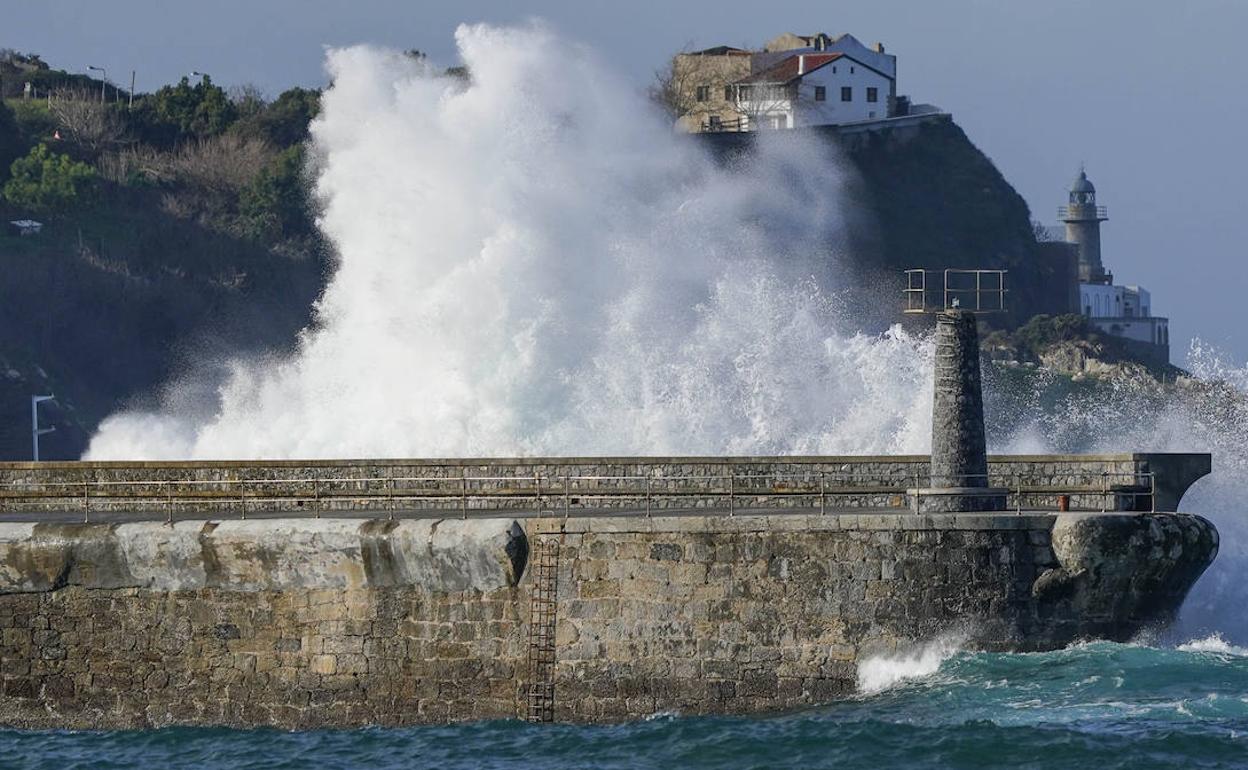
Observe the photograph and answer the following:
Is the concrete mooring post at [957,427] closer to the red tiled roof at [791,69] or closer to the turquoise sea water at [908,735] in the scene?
the turquoise sea water at [908,735]

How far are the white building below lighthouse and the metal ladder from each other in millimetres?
74940

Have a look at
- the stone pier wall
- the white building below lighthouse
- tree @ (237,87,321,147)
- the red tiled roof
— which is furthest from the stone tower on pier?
the stone pier wall

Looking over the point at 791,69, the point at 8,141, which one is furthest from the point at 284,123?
the point at 791,69

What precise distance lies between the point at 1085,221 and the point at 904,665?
92368mm

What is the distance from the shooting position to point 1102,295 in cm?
10631

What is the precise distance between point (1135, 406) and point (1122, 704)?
185 feet

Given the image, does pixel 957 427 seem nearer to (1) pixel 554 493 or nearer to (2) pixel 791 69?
(1) pixel 554 493

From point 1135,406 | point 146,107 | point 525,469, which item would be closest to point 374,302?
point 525,469

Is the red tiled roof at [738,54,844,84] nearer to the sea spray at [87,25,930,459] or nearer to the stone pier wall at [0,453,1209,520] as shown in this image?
the sea spray at [87,25,930,459]

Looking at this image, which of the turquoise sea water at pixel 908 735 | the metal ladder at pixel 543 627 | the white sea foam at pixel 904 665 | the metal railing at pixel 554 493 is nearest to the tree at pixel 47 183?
the metal railing at pixel 554 493

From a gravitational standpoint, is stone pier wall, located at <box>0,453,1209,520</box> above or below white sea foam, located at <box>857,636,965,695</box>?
above

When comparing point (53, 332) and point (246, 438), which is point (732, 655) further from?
point (53, 332)

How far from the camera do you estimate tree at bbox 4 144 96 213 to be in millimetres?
75500

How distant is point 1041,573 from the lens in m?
21.7
